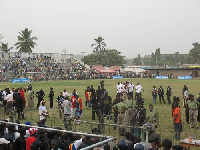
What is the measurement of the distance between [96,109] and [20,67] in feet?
125

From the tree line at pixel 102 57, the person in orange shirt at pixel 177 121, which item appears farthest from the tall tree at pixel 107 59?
the person in orange shirt at pixel 177 121

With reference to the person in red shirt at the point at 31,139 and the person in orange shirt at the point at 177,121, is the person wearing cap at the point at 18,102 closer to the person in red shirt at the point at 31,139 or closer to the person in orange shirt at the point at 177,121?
the person in red shirt at the point at 31,139

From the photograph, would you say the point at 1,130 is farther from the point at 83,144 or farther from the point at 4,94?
the point at 4,94

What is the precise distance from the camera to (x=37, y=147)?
657cm

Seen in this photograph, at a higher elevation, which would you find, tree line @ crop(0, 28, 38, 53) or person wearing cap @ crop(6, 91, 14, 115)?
tree line @ crop(0, 28, 38, 53)

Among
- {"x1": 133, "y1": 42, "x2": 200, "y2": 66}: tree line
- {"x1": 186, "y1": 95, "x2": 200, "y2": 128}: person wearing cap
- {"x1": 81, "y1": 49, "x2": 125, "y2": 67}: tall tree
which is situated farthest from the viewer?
{"x1": 133, "y1": 42, "x2": 200, "y2": 66}: tree line

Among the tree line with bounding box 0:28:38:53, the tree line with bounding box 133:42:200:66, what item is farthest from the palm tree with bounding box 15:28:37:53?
the tree line with bounding box 133:42:200:66

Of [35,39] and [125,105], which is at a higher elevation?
[35,39]

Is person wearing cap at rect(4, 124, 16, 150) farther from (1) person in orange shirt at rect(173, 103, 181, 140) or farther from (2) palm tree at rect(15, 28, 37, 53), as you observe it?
(2) palm tree at rect(15, 28, 37, 53)

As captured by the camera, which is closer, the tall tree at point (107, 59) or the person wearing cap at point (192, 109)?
the person wearing cap at point (192, 109)

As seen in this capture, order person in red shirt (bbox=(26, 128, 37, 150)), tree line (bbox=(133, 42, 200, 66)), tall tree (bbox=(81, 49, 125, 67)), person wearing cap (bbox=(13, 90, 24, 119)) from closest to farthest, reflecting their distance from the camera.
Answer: person in red shirt (bbox=(26, 128, 37, 150)), person wearing cap (bbox=(13, 90, 24, 119)), tall tree (bbox=(81, 49, 125, 67)), tree line (bbox=(133, 42, 200, 66))

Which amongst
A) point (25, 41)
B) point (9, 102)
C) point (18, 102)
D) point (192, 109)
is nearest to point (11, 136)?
point (18, 102)

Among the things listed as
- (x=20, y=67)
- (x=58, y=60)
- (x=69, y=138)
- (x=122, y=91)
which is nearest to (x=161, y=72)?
(x=58, y=60)

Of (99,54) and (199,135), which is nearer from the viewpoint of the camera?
(199,135)
